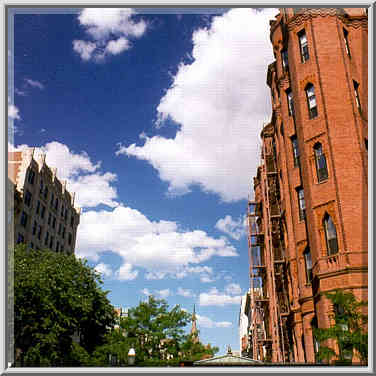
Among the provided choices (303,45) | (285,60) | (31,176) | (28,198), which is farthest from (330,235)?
(31,176)

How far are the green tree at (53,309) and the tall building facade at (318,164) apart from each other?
1625 cm

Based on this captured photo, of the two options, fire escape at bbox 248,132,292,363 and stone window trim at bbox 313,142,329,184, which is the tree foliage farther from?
stone window trim at bbox 313,142,329,184

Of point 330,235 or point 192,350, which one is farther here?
point 192,350

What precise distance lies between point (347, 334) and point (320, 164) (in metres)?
12.0

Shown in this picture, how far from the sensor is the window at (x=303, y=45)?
91.6ft

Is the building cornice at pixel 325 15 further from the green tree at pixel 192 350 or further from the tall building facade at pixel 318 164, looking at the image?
the green tree at pixel 192 350

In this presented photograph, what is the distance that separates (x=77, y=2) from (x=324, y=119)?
1850 centimetres

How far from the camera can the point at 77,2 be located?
10281 millimetres

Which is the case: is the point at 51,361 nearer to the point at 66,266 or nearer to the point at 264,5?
the point at 66,266

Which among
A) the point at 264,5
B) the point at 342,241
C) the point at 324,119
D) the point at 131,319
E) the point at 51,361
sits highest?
the point at 324,119

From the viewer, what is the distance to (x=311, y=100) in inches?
1056

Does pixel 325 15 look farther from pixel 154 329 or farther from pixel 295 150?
pixel 154 329

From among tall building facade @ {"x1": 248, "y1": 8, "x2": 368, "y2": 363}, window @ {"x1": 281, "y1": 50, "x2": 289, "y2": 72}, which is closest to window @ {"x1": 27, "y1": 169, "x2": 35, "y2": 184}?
tall building facade @ {"x1": 248, "y1": 8, "x2": 368, "y2": 363}

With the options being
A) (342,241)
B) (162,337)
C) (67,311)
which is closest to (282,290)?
(162,337)
